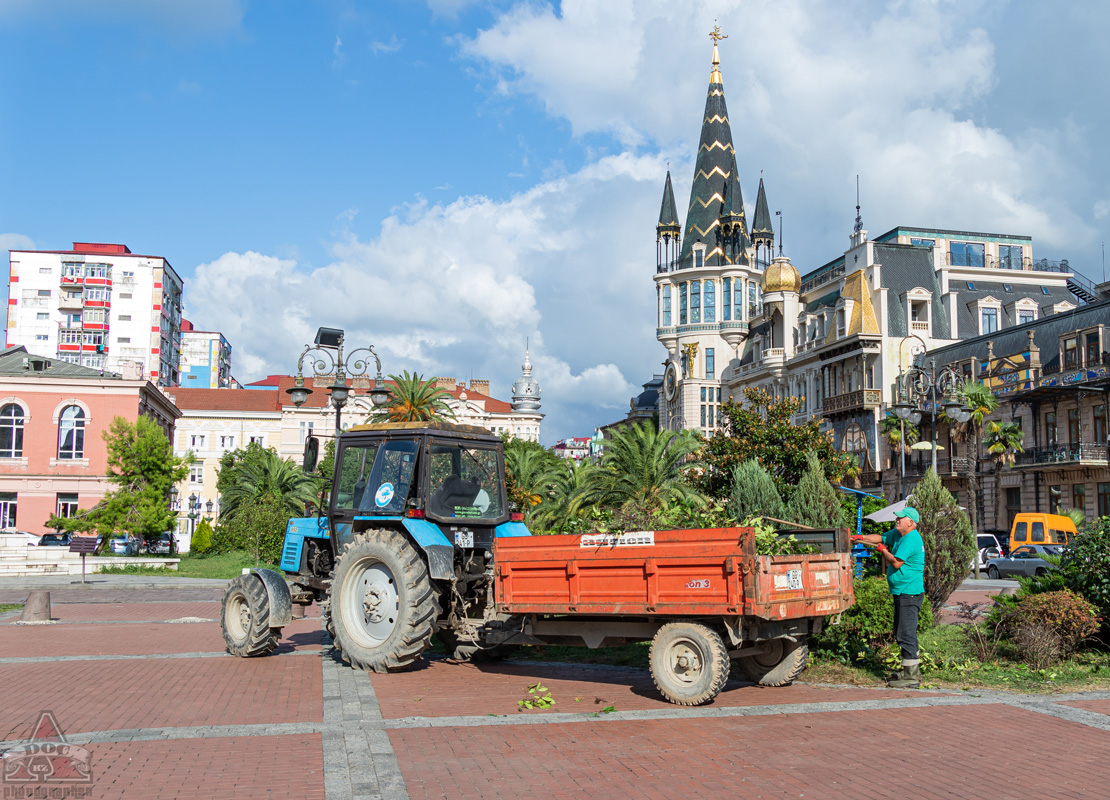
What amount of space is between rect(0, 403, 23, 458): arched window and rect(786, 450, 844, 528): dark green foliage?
50154mm

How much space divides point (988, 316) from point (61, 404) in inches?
2046

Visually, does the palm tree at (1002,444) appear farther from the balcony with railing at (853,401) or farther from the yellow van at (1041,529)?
the yellow van at (1041,529)

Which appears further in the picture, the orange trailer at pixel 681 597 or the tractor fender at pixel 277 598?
the tractor fender at pixel 277 598

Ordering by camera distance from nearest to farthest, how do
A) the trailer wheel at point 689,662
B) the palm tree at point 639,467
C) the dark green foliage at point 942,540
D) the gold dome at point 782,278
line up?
the trailer wheel at point 689,662
the dark green foliage at point 942,540
the palm tree at point 639,467
the gold dome at point 782,278

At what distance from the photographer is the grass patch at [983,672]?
9.91 meters

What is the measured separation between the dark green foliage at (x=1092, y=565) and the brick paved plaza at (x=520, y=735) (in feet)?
8.05

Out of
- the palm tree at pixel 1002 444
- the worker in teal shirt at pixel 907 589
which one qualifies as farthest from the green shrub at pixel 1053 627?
the palm tree at pixel 1002 444

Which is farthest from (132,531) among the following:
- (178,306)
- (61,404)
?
(178,306)

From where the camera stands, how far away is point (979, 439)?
1837 inches

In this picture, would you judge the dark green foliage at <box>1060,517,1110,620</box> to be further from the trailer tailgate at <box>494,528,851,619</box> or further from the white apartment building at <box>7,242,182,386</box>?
the white apartment building at <box>7,242,182,386</box>

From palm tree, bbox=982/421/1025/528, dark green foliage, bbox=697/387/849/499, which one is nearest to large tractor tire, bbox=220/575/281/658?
dark green foliage, bbox=697/387/849/499

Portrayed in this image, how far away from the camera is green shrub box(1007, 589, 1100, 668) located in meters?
10.7

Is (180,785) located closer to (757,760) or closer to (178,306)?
(757,760)

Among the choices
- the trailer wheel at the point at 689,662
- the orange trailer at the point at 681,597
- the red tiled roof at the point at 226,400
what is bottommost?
the trailer wheel at the point at 689,662
